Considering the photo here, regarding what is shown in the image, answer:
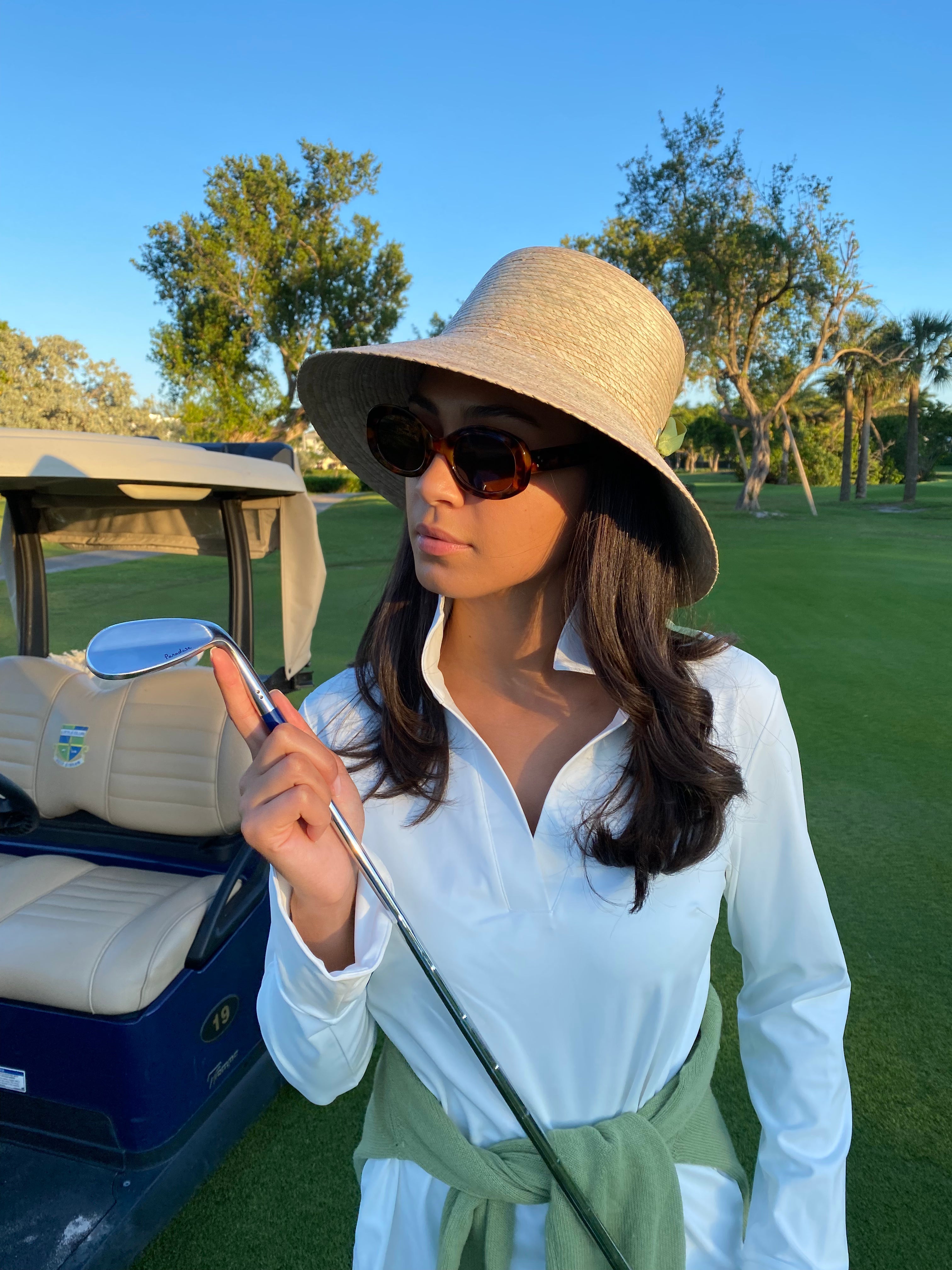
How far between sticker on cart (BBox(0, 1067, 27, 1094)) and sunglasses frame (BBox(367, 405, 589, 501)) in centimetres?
213

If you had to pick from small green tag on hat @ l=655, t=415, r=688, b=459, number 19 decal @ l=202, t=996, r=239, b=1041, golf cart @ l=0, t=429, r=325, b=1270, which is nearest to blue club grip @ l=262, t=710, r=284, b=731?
small green tag on hat @ l=655, t=415, r=688, b=459

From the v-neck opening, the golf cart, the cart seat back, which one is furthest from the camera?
the cart seat back

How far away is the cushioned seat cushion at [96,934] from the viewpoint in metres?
2.29

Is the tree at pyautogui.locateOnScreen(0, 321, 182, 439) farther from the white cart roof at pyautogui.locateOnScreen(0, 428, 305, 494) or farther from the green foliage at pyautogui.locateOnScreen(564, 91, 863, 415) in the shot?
the white cart roof at pyautogui.locateOnScreen(0, 428, 305, 494)

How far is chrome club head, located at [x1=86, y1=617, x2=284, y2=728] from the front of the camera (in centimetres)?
91

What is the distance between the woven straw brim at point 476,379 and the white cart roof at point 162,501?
1223 millimetres

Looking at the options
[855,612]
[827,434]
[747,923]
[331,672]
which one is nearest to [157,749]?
[747,923]

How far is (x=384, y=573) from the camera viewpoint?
1.86m

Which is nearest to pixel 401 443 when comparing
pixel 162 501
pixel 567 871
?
pixel 567 871

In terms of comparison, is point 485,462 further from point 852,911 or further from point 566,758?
point 852,911

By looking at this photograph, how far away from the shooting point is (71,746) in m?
3.12

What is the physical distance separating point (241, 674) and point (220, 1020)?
1960 millimetres

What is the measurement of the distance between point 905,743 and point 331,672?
14.3 feet

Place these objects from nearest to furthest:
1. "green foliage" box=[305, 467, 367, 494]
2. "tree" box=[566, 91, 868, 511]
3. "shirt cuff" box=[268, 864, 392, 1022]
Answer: "shirt cuff" box=[268, 864, 392, 1022]
"tree" box=[566, 91, 868, 511]
"green foliage" box=[305, 467, 367, 494]
